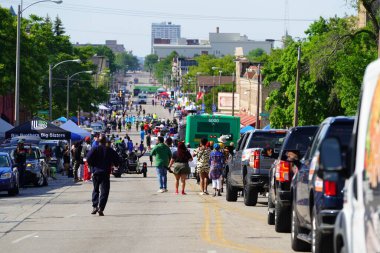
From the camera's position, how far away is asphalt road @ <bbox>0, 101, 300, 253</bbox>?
59.5 feet

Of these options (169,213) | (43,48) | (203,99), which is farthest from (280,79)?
(203,99)

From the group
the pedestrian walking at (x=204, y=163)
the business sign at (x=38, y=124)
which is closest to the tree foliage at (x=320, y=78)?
the business sign at (x=38, y=124)

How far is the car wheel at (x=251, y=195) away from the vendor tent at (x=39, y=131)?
873 inches

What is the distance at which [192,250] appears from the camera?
17344mm

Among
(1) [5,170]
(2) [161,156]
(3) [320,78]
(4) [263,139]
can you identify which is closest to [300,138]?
(4) [263,139]

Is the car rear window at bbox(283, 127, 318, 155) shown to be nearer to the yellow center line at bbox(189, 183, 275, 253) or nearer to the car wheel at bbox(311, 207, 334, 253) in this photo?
the yellow center line at bbox(189, 183, 275, 253)

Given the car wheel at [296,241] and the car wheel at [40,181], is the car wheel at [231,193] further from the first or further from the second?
the car wheel at [296,241]

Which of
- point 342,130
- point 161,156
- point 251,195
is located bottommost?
point 251,195

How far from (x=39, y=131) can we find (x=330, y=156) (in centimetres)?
4183

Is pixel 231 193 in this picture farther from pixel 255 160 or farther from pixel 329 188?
pixel 329 188

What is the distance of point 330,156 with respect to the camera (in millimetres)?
9156

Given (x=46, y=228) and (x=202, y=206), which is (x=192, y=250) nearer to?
(x=46, y=228)

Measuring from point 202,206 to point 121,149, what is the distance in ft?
104

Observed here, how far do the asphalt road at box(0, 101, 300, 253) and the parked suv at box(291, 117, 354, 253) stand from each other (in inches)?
37.3
